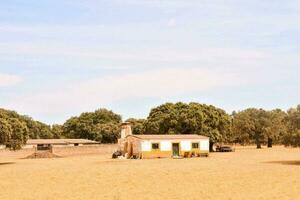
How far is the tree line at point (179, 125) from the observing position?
63.0m

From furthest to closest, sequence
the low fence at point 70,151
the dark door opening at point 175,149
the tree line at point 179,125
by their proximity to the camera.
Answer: the low fence at point 70,151, the dark door opening at point 175,149, the tree line at point 179,125

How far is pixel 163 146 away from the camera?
7575cm

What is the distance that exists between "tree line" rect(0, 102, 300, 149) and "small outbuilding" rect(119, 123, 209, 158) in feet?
44.5

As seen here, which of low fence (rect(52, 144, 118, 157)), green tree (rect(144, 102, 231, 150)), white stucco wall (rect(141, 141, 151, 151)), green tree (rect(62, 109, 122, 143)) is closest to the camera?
white stucco wall (rect(141, 141, 151, 151))

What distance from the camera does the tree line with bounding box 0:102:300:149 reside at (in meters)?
63.0

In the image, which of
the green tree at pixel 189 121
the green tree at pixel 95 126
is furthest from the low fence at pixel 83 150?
the green tree at pixel 95 126

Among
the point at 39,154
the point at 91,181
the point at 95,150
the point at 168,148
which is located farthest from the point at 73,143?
the point at 91,181

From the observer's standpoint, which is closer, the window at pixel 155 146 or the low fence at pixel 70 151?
the window at pixel 155 146

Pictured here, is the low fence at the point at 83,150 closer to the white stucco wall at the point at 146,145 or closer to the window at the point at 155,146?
the white stucco wall at the point at 146,145

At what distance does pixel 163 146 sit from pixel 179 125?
67.7ft

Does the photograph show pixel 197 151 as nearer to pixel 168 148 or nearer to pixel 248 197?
pixel 168 148

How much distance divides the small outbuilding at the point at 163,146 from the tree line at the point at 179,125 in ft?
44.5

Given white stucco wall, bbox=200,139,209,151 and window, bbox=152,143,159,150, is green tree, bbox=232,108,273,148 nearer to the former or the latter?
white stucco wall, bbox=200,139,209,151

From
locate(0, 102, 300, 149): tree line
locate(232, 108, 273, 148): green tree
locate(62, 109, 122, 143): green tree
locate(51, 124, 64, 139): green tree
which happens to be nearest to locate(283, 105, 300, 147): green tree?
locate(0, 102, 300, 149): tree line
